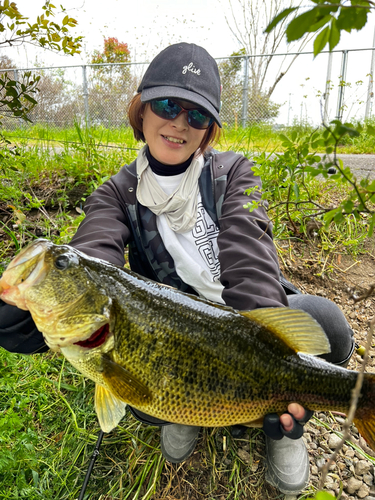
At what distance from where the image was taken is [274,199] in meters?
3.56

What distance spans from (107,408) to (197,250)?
3.67 ft

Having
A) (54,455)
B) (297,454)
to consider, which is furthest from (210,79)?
(54,455)

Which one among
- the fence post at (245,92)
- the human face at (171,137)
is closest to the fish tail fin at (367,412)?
the human face at (171,137)

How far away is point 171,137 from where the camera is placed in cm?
215

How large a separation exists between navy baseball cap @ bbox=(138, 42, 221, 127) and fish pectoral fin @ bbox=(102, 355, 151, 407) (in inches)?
57.8

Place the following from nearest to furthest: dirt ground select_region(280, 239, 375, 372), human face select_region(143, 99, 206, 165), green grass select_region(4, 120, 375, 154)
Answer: human face select_region(143, 99, 206, 165) < dirt ground select_region(280, 239, 375, 372) < green grass select_region(4, 120, 375, 154)

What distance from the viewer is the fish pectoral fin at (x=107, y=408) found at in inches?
54.2

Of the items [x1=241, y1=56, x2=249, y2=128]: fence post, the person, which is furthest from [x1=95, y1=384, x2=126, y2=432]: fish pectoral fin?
[x1=241, y1=56, x2=249, y2=128]: fence post

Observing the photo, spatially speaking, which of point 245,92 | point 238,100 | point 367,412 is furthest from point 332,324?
point 238,100

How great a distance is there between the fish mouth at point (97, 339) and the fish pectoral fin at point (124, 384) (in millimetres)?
57

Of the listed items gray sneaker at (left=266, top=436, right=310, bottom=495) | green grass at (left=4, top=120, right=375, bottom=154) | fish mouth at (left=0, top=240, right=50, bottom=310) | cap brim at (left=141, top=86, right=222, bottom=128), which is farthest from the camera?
green grass at (left=4, top=120, right=375, bottom=154)

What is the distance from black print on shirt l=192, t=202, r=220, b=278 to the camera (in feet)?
7.27

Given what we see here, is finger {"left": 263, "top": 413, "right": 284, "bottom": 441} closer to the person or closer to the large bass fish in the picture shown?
the large bass fish

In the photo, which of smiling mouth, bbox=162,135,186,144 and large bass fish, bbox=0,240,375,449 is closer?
large bass fish, bbox=0,240,375,449
